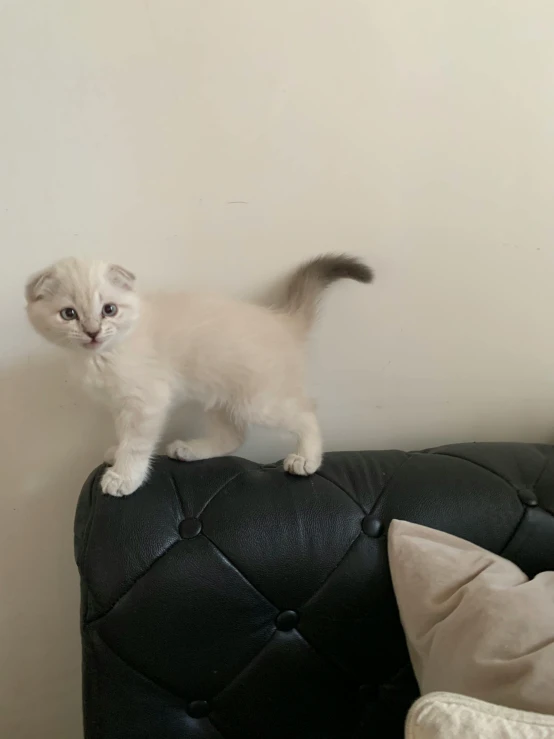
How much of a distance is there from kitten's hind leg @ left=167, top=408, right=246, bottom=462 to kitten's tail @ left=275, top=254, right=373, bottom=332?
0.23m

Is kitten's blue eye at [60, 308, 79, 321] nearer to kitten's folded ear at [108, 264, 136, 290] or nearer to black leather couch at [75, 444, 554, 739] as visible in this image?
kitten's folded ear at [108, 264, 136, 290]

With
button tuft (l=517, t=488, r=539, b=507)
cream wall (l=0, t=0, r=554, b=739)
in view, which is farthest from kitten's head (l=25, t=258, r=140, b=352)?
button tuft (l=517, t=488, r=539, b=507)

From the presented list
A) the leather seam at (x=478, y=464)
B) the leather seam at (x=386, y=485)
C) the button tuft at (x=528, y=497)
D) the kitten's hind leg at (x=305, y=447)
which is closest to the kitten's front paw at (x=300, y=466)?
the kitten's hind leg at (x=305, y=447)

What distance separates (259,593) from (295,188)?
0.69 m

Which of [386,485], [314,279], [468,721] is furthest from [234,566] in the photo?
[314,279]

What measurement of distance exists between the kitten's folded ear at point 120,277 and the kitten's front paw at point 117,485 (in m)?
0.30

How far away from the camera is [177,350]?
915mm

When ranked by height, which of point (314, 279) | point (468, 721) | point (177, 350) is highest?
point (314, 279)

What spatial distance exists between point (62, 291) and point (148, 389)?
20 centimetres

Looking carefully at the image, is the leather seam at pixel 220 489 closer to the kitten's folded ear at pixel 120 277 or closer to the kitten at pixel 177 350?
the kitten at pixel 177 350

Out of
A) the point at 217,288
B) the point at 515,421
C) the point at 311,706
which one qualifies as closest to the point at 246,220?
the point at 217,288

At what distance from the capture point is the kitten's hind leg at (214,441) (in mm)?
991

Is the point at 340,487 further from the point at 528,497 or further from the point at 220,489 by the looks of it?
the point at 528,497

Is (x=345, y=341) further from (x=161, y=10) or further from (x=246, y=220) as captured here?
(x=161, y=10)
